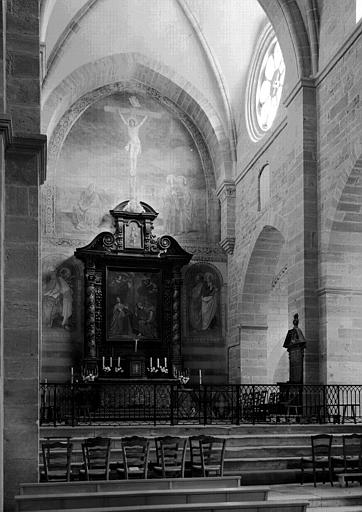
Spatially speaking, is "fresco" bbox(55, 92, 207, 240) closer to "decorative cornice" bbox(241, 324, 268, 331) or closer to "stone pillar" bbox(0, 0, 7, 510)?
"decorative cornice" bbox(241, 324, 268, 331)

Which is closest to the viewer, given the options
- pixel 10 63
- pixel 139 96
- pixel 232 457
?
pixel 10 63

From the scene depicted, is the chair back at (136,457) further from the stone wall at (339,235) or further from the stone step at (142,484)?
the stone wall at (339,235)

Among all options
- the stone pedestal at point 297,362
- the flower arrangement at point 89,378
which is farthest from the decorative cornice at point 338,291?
the flower arrangement at point 89,378

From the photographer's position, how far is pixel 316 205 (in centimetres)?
1727

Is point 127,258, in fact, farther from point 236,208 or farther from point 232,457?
point 232,457

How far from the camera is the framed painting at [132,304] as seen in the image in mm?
22234

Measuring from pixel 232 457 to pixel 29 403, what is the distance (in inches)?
207

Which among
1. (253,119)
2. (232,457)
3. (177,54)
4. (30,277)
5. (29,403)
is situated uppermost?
(177,54)

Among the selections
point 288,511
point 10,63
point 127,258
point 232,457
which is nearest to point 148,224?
point 127,258

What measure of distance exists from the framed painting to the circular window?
16.4 feet

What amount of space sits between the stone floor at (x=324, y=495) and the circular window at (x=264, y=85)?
11.3 metres

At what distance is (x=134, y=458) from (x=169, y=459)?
1.74ft

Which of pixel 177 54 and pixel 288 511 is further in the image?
pixel 177 54

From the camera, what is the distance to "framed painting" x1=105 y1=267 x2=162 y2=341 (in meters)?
22.2
